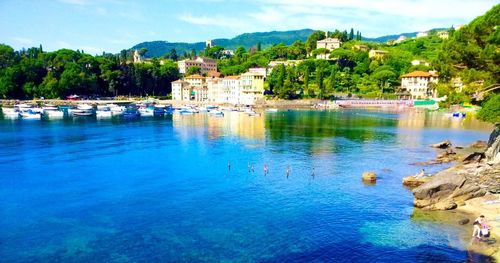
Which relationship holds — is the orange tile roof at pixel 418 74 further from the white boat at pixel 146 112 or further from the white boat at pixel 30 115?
the white boat at pixel 30 115

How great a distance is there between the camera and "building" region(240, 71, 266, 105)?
509ft

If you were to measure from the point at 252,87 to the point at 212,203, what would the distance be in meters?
124

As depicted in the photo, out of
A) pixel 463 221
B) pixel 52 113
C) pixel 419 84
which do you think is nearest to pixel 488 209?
pixel 463 221

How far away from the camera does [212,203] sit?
33812 mm

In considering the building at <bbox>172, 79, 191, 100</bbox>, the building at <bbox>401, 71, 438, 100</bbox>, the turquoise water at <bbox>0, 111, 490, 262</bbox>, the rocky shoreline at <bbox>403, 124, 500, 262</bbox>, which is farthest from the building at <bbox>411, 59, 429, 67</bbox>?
the rocky shoreline at <bbox>403, 124, 500, 262</bbox>

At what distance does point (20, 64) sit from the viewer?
5974 inches

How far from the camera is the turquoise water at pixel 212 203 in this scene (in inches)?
961

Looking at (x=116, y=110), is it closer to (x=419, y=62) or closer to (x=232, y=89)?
(x=232, y=89)

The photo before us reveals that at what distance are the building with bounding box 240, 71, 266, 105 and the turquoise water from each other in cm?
8880

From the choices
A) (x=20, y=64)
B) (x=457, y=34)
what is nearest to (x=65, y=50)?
(x=20, y=64)

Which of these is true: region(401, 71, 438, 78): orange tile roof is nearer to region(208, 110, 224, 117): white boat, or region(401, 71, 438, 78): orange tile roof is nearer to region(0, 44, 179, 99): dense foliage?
region(208, 110, 224, 117): white boat

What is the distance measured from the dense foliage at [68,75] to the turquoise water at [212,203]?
9351 centimetres

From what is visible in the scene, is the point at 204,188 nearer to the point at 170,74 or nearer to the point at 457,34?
the point at 457,34

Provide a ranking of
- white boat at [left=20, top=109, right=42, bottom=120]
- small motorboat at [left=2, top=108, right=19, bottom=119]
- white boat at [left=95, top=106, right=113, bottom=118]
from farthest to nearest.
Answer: white boat at [left=95, top=106, right=113, bottom=118] < small motorboat at [left=2, top=108, right=19, bottom=119] < white boat at [left=20, top=109, right=42, bottom=120]
